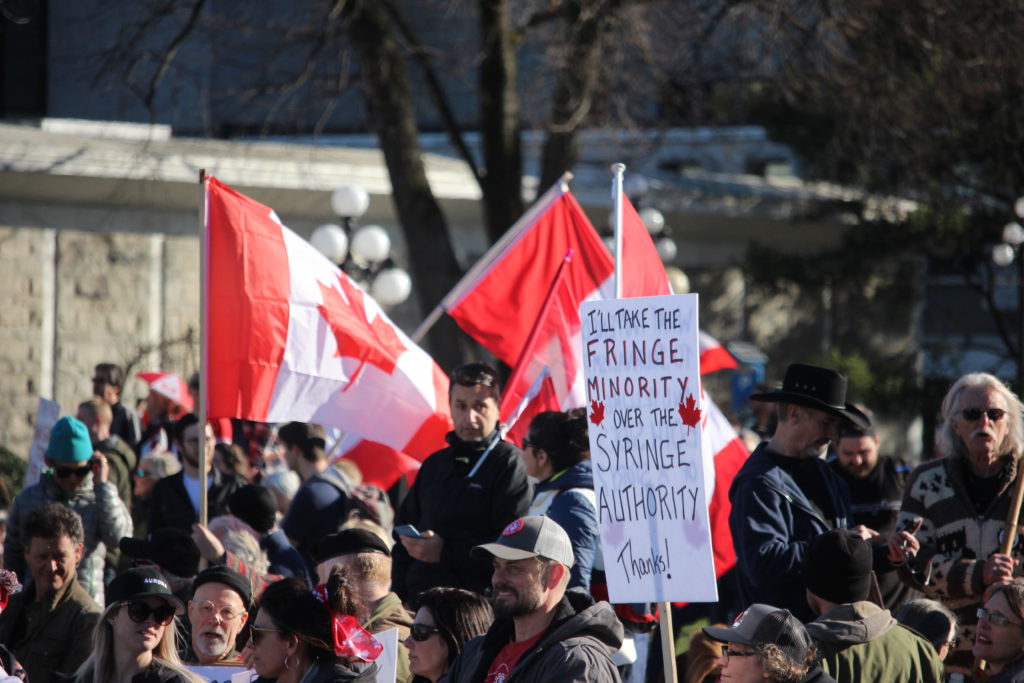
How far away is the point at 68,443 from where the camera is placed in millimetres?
7414

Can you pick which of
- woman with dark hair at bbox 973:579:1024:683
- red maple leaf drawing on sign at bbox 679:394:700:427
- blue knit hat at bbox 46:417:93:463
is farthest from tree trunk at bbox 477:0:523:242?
woman with dark hair at bbox 973:579:1024:683

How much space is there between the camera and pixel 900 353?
2566 centimetres

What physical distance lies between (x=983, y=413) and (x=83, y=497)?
14.9ft

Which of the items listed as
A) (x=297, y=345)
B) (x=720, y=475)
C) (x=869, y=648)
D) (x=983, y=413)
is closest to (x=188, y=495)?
(x=297, y=345)

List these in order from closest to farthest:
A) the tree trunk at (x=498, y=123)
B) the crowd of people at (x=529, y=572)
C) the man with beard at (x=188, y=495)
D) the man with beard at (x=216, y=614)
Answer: the crowd of people at (x=529, y=572)
the man with beard at (x=216, y=614)
the man with beard at (x=188, y=495)
the tree trunk at (x=498, y=123)

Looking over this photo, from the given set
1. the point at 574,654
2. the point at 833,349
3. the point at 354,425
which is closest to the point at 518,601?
the point at 574,654

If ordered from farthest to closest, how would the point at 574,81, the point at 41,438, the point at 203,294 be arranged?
the point at 574,81 → the point at 41,438 → the point at 203,294

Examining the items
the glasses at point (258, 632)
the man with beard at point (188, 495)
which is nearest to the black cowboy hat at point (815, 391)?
the glasses at point (258, 632)

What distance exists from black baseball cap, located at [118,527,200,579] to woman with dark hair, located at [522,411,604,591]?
158 cm

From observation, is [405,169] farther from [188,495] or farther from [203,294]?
[203,294]

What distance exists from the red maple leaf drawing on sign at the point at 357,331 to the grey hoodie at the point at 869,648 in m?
3.72

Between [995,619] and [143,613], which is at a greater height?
[995,619]

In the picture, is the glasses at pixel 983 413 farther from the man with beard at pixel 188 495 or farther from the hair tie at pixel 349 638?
the man with beard at pixel 188 495

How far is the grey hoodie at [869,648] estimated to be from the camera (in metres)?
4.74
